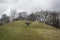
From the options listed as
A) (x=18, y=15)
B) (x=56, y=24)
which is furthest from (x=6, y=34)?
(x=18, y=15)

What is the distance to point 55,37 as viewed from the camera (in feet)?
78.8

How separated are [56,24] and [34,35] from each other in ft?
69.7

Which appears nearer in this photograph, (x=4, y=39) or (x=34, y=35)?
(x=4, y=39)

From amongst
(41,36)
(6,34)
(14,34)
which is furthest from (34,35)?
(6,34)

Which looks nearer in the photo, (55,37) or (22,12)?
(55,37)

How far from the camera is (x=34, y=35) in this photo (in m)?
25.0

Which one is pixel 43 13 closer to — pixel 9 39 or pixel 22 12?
pixel 22 12

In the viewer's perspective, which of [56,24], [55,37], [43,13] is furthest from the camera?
[43,13]

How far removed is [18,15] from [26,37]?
41.5 m

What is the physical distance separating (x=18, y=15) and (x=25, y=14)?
3.84 m

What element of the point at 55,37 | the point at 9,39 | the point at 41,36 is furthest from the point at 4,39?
the point at 55,37

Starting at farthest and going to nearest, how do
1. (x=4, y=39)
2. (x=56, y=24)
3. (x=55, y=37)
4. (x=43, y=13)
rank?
(x=43, y=13)
(x=56, y=24)
(x=55, y=37)
(x=4, y=39)

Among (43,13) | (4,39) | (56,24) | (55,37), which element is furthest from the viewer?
(43,13)

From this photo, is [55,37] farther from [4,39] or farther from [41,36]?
[4,39]
